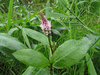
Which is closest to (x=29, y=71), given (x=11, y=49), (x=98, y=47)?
(x=11, y=49)

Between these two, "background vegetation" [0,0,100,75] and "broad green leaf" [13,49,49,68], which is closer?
"broad green leaf" [13,49,49,68]

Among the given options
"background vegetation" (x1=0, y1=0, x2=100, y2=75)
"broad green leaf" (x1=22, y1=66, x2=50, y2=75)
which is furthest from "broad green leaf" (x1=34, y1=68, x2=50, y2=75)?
"background vegetation" (x1=0, y1=0, x2=100, y2=75)

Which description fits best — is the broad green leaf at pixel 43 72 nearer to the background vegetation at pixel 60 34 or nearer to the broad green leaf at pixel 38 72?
the broad green leaf at pixel 38 72

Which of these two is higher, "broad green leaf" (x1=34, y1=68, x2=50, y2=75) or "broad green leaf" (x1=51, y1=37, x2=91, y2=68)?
"broad green leaf" (x1=51, y1=37, x2=91, y2=68)

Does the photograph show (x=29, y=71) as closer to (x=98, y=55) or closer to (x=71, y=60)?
(x=71, y=60)

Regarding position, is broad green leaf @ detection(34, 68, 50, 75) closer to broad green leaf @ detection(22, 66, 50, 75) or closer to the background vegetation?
broad green leaf @ detection(22, 66, 50, 75)

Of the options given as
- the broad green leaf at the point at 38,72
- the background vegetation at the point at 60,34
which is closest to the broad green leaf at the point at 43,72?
the broad green leaf at the point at 38,72
